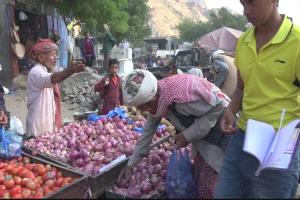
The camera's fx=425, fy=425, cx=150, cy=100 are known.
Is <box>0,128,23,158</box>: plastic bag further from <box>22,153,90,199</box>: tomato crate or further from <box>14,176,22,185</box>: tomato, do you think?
<box>14,176,22,185</box>: tomato

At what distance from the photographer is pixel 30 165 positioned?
367 cm

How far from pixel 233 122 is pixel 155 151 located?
1534 mm

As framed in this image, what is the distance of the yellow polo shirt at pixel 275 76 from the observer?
7.30 feet

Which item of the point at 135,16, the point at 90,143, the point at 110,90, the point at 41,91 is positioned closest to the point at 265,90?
the point at 90,143

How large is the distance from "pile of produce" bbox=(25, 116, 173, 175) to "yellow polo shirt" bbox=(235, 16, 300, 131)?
1778 mm

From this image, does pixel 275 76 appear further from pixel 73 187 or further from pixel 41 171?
pixel 41 171

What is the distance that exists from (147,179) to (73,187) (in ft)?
2.18

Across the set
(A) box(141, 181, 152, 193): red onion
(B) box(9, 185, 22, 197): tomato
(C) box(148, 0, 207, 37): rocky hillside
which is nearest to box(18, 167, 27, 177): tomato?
(B) box(9, 185, 22, 197): tomato

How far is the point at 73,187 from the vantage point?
3078mm

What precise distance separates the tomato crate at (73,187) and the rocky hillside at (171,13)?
102m

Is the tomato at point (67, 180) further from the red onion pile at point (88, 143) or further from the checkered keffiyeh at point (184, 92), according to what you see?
the checkered keffiyeh at point (184, 92)

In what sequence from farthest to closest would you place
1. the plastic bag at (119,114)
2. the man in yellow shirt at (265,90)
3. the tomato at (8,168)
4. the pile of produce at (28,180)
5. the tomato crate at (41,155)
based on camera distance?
the plastic bag at (119,114) < the tomato crate at (41,155) < the tomato at (8,168) < the pile of produce at (28,180) < the man in yellow shirt at (265,90)

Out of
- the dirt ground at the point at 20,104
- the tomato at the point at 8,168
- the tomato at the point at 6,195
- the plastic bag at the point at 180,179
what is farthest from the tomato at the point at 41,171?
the dirt ground at the point at 20,104

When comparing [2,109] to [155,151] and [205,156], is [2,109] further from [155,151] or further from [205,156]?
[205,156]
